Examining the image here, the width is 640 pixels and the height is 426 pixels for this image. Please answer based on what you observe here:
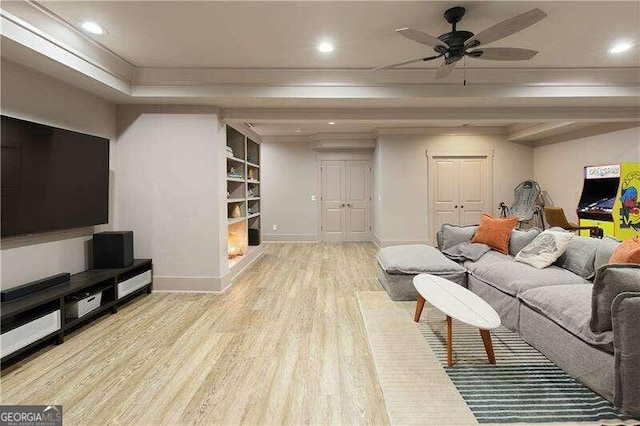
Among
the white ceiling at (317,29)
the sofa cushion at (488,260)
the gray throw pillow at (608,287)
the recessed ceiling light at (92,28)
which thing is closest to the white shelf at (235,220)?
the white ceiling at (317,29)

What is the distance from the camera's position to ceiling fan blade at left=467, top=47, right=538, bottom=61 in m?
2.54

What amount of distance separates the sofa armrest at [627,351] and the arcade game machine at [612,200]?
4176 mm

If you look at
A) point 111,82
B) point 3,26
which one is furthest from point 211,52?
point 3,26

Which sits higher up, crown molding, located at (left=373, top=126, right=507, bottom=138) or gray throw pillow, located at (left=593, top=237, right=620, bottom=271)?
crown molding, located at (left=373, top=126, right=507, bottom=138)

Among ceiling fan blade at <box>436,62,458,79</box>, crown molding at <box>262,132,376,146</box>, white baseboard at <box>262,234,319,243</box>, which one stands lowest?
A: white baseboard at <box>262,234,319,243</box>

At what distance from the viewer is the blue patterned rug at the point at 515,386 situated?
1805mm

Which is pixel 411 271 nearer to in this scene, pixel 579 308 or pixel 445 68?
pixel 579 308

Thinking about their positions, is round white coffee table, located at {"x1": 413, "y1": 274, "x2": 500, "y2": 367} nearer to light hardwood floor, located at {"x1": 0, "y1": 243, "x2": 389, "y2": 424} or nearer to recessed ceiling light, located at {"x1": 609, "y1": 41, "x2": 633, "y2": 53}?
light hardwood floor, located at {"x1": 0, "y1": 243, "x2": 389, "y2": 424}

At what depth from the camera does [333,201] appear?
27.2 ft

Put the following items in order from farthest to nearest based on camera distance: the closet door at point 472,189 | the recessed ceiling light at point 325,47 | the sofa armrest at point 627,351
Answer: the closet door at point 472,189 < the recessed ceiling light at point 325,47 < the sofa armrest at point 627,351

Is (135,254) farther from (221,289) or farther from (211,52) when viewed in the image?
(211,52)

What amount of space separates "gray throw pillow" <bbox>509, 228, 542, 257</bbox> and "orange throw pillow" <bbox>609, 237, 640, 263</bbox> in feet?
3.97

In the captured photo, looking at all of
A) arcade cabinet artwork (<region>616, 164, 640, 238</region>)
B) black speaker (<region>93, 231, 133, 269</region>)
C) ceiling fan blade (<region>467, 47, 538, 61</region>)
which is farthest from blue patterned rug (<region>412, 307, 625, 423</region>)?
arcade cabinet artwork (<region>616, 164, 640, 238</region>)

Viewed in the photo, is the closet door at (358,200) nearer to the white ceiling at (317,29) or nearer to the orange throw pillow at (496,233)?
the orange throw pillow at (496,233)
